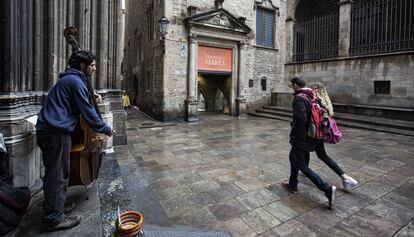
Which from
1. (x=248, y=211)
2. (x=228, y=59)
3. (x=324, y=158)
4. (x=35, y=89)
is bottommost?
(x=248, y=211)

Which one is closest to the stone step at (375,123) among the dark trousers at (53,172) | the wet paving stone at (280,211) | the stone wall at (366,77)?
the stone wall at (366,77)

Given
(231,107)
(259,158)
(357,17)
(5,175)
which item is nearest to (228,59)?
(231,107)

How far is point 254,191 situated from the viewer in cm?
338

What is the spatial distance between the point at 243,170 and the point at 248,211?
144 centimetres

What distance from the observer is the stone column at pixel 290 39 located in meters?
14.5

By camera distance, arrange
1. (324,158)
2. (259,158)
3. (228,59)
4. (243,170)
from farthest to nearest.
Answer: (228,59), (259,158), (243,170), (324,158)

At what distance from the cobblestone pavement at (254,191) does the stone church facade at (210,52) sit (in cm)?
550

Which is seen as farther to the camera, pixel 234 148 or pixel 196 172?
pixel 234 148

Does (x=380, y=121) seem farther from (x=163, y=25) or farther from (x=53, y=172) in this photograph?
(x=53, y=172)

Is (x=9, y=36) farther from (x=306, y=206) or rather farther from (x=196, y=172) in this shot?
(x=306, y=206)

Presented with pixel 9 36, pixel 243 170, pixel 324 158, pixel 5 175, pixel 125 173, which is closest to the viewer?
pixel 5 175

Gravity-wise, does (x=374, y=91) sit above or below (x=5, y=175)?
above

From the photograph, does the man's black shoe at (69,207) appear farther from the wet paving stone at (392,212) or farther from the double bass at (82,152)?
the wet paving stone at (392,212)

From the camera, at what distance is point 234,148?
583 cm
